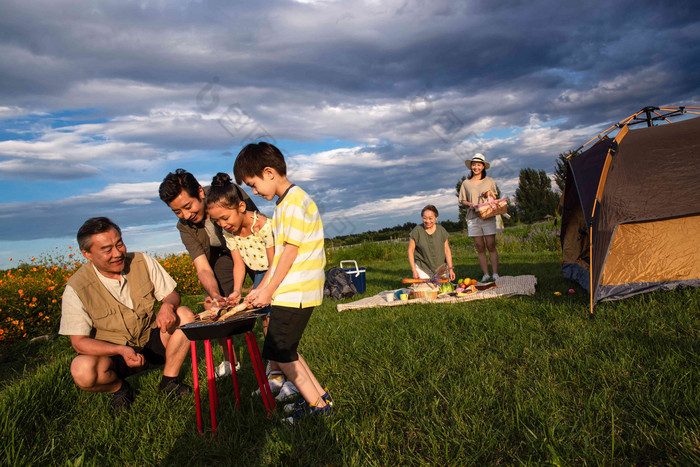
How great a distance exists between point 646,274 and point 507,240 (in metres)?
9.33

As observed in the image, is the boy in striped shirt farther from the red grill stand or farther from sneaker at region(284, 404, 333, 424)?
the red grill stand

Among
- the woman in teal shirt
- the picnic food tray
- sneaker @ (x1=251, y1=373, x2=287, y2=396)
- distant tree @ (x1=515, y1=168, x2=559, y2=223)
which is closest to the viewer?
the picnic food tray

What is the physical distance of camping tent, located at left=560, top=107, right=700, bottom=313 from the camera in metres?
4.29

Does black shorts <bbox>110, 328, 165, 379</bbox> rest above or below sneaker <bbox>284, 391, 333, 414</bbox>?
above

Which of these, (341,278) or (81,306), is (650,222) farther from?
(81,306)

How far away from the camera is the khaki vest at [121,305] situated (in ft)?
10.2

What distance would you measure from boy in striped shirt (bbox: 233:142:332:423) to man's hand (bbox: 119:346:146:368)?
1.12m

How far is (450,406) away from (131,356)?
2.28m

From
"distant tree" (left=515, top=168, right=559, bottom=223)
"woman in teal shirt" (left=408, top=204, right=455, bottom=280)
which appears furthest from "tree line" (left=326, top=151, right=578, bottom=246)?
"woman in teal shirt" (left=408, top=204, right=455, bottom=280)

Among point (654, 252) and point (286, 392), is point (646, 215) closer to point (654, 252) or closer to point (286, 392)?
point (654, 252)

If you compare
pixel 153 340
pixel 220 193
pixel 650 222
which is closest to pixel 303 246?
pixel 220 193

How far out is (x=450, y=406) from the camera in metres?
2.58

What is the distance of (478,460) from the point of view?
6.90ft

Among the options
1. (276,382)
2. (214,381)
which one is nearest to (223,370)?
(276,382)
